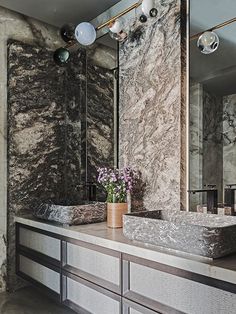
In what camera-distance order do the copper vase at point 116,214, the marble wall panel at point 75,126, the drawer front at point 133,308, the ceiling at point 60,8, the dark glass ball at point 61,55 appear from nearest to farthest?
the drawer front at point 133,308
the copper vase at point 116,214
the ceiling at point 60,8
the dark glass ball at point 61,55
the marble wall panel at point 75,126

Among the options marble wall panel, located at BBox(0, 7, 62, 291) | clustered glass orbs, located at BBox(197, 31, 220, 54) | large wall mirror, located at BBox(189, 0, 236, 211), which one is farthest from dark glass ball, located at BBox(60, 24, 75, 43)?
clustered glass orbs, located at BBox(197, 31, 220, 54)

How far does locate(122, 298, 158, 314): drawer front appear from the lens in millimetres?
1633

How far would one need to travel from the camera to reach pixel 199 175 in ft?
7.11

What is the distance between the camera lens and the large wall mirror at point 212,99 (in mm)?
2023

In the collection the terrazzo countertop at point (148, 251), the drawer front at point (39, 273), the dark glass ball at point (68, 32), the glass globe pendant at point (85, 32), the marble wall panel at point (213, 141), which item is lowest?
the drawer front at point (39, 273)

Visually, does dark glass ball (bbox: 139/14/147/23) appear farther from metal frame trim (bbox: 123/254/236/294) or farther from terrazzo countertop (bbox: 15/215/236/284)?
metal frame trim (bbox: 123/254/236/294)

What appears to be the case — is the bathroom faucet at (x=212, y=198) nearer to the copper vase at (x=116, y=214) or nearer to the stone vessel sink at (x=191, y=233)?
the stone vessel sink at (x=191, y=233)

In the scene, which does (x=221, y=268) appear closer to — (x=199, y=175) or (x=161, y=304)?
(x=161, y=304)

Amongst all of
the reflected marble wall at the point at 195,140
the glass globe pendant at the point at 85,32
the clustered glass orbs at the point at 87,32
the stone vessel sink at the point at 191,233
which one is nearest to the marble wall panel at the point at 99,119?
the clustered glass orbs at the point at 87,32

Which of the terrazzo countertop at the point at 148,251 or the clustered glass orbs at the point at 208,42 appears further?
the clustered glass orbs at the point at 208,42

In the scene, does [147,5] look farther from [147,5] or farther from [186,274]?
[186,274]

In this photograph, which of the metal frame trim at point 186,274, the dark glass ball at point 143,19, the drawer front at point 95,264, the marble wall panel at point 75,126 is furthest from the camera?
the marble wall panel at point 75,126

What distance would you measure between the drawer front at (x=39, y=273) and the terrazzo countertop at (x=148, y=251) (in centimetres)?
34

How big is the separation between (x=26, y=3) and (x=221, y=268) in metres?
2.74
